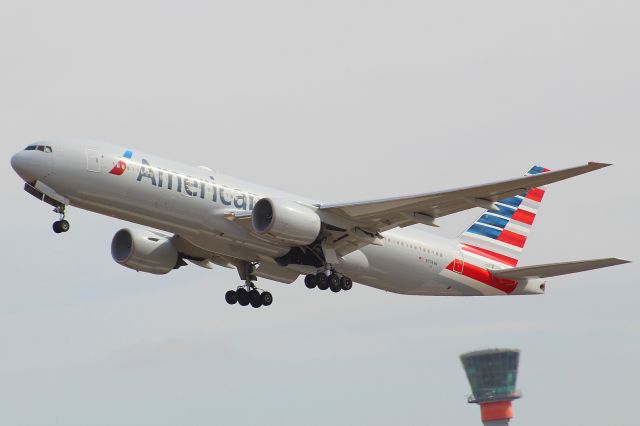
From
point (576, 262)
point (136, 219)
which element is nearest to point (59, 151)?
point (136, 219)

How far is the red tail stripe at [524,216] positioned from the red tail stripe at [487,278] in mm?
4899

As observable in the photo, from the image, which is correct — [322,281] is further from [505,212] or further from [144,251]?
[505,212]

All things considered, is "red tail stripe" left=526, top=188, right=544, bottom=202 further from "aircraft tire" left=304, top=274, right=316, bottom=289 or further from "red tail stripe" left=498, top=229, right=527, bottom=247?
"aircraft tire" left=304, top=274, right=316, bottom=289

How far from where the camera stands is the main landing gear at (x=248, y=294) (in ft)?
143

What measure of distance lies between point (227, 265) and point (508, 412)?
185 ft

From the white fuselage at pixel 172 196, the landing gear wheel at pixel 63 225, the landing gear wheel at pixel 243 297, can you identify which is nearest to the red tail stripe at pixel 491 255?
the white fuselage at pixel 172 196

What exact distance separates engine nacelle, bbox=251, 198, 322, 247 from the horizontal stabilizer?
1003 cm

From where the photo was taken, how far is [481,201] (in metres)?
36.9

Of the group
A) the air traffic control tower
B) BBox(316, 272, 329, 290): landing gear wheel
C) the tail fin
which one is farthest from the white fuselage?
the air traffic control tower

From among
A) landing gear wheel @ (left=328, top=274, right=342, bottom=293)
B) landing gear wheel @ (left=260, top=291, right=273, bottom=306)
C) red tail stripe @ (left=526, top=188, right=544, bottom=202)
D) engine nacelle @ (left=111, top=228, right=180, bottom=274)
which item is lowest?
landing gear wheel @ (left=328, top=274, right=342, bottom=293)

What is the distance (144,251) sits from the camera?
42.4m

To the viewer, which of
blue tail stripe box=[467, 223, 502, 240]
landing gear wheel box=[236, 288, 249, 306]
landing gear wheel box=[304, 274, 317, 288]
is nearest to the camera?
landing gear wheel box=[304, 274, 317, 288]

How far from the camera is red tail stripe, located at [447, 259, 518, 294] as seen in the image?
44.2 metres

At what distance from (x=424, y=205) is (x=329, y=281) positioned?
191 inches
